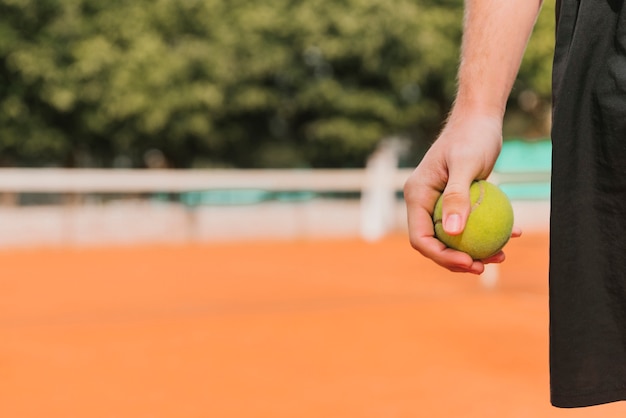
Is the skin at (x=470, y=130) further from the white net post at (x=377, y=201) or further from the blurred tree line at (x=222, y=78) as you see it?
the blurred tree line at (x=222, y=78)

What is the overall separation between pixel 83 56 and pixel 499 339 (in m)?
14.0

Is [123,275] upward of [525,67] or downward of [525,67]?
downward

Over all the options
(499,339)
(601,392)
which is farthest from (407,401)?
(601,392)

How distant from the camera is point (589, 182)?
59.7 inches

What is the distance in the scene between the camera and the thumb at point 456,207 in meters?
1.45

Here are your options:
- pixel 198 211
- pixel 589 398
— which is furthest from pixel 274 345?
pixel 198 211

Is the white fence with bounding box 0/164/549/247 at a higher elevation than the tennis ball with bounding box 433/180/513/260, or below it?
higher

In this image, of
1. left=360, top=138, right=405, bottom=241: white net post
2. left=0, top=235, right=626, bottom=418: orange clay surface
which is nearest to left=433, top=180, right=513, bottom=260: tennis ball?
left=0, top=235, right=626, bottom=418: orange clay surface

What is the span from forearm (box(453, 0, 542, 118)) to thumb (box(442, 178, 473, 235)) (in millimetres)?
195

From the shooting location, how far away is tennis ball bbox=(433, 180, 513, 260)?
6.04 ft

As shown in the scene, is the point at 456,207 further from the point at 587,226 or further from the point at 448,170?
the point at 587,226

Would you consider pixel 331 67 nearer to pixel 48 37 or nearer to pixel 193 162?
pixel 193 162

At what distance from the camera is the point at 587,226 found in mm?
1525

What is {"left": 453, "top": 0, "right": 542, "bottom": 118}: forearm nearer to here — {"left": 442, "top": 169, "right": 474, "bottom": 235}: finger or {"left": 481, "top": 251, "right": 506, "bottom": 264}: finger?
{"left": 442, "top": 169, "right": 474, "bottom": 235}: finger
